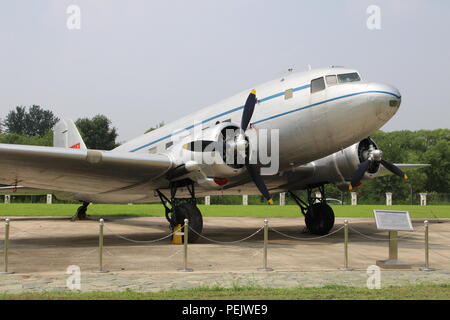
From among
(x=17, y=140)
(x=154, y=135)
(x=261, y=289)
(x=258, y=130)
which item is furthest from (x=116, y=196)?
(x=17, y=140)

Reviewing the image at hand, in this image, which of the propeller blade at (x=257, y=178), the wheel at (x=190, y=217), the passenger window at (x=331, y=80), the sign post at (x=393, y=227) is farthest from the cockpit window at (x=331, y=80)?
the wheel at (x=190, y=217)

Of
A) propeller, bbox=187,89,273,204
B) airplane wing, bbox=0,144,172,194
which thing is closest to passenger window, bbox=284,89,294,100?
propeller, bbox=187,89,273,204

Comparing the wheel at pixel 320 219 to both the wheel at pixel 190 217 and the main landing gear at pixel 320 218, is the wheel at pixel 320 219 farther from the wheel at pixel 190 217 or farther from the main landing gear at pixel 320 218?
the wheel at pixel 190 217

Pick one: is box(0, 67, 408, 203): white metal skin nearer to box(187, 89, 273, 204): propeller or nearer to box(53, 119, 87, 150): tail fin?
box(187, 89, 273, 204): propeller

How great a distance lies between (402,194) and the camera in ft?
245

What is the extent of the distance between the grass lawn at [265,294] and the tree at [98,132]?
79122 mm

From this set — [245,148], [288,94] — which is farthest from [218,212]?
[245,148]

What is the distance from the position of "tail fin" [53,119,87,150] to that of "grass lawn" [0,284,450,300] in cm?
1567

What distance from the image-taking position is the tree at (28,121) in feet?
374

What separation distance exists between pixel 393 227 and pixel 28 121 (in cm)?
11860

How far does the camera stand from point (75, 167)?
1334cm

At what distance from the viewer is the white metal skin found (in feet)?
39.6

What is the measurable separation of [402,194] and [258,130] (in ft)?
223
